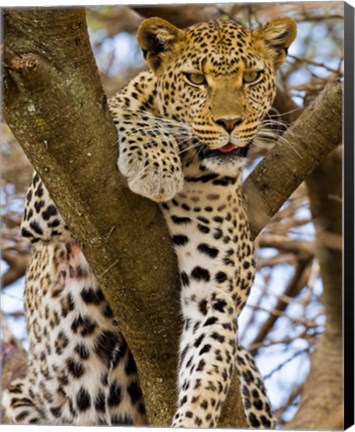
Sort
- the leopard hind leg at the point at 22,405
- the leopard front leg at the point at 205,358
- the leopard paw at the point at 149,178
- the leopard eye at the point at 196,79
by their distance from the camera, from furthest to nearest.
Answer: the leopard hind leg at the point at 22,405, the leopard eye at the point at 196,79, the leopard front leg at the point at 205,358, the leopard paw at the point at 149,178

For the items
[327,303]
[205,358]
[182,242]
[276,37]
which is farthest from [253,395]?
[276,37]

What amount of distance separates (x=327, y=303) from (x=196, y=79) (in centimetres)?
116

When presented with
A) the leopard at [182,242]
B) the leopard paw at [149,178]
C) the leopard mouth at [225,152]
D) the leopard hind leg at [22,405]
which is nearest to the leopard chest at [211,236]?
the leopard at [182,242]

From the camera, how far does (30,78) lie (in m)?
2.95

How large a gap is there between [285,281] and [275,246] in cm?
21

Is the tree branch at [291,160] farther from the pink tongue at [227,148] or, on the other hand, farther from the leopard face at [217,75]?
the pink tongue at [227,148]

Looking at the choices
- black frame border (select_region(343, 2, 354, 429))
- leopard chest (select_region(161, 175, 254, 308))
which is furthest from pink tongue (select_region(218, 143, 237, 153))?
black frame border (select_region(343, 2, 354, 429))

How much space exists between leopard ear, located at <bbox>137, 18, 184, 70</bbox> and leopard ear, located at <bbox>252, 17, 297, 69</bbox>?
29cm

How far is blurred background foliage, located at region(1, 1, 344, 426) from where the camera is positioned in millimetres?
4191

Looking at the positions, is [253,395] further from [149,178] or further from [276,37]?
[276,37]

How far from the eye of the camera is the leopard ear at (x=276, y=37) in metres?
3.70

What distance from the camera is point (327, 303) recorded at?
4176 mm

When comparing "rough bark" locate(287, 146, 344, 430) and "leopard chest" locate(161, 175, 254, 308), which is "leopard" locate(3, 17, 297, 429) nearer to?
"leopard chest" locate(161, 175, 254, 308)

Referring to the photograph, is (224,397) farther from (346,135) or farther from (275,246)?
(275,246)
